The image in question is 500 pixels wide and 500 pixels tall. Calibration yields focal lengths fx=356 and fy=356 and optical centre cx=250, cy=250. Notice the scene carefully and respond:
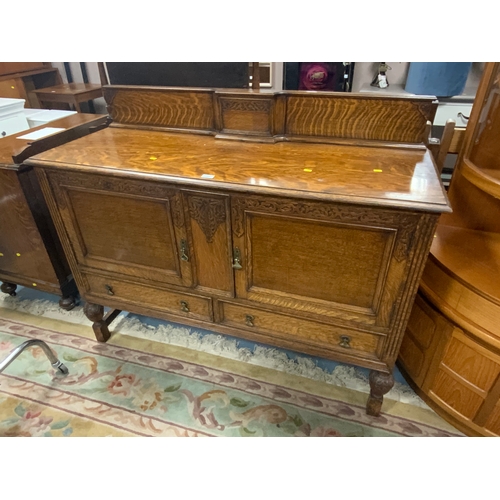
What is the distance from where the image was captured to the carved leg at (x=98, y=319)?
5.19 ft

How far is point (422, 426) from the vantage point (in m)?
1.33

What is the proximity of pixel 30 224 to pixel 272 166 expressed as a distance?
116 cm

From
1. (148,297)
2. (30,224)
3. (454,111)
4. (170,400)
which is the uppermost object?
(454,111)

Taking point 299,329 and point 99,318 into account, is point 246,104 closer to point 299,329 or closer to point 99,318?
point 299,329

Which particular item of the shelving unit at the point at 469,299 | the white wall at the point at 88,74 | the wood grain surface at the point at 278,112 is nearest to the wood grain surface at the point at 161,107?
the wood grain surface at the point at 278,112

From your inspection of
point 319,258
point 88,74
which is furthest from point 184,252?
point 88,74

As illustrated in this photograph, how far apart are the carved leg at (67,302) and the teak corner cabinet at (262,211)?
49 cm

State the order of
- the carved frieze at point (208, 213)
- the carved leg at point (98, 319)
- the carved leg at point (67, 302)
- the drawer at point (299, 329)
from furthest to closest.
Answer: the carved leg at point (67, 302)
the carved leg at point (98, 319)
the drawer at point (299, 329)
the carved frieze at point (208, 213)

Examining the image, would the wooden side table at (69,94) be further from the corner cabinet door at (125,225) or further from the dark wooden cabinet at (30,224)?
the corner cabinet door at (125,225)

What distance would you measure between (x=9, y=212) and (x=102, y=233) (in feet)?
2.00

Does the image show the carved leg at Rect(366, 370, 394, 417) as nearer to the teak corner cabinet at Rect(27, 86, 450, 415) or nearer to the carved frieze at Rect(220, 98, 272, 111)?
the teak corner cabinet at Rect(27, 86, 450, 415)

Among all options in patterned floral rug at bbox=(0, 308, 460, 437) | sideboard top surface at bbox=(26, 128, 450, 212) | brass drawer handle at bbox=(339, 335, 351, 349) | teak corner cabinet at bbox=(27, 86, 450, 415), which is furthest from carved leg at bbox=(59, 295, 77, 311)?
brass drawer handle at bbox=(339, 335, 351, 349)

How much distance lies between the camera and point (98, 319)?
164 centimetres

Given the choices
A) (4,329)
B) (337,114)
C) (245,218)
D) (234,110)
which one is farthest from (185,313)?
(4,329)
